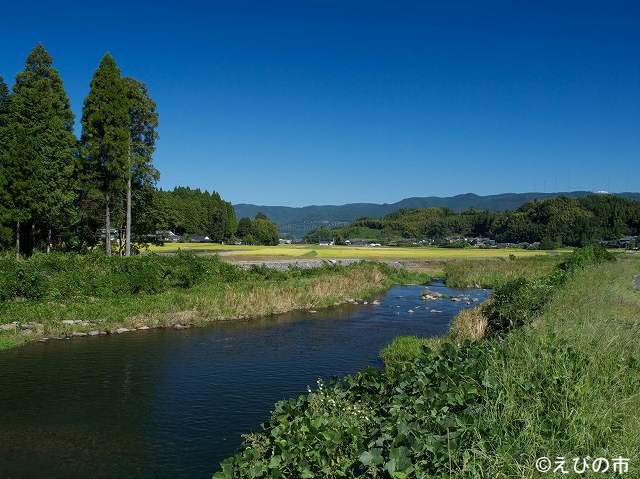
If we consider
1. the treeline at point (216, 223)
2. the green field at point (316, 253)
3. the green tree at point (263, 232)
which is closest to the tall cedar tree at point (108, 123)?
the green field at point (316, 253)

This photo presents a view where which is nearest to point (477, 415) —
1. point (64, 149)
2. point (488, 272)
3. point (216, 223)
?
point (64, 149)

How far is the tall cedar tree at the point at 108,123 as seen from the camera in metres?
34.8

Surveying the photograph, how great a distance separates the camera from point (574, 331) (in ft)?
31.7

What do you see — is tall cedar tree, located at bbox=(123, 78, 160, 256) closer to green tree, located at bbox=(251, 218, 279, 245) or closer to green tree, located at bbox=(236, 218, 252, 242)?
green tree, located at bbox=(251, 218, 279, 245)

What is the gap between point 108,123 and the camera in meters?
35.2

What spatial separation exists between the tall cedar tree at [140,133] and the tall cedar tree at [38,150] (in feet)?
14.2

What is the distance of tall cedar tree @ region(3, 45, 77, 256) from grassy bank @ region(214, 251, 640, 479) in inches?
1183

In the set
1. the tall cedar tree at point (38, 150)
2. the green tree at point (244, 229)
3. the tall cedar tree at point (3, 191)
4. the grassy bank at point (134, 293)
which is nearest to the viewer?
the grassy bank at point (134, 293)

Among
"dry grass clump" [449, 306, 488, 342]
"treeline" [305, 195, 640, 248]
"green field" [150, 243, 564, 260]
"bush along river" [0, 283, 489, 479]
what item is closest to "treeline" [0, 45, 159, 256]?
"green field" [150, 243, 564, 260]

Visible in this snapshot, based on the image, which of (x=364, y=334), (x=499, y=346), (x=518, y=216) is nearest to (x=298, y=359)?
(x=364, y=334)

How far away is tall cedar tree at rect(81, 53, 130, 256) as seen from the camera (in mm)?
34844

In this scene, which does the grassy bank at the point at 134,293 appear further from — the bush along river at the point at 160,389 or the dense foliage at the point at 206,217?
the dense foliage at the point at 206,217

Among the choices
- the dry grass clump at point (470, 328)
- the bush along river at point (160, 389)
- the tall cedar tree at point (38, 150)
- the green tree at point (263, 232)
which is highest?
the tall cedar tree at point (38, 150)

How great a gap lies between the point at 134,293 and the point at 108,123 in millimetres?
13230
